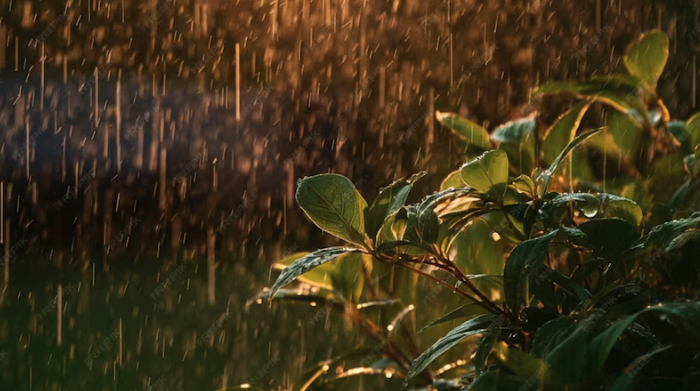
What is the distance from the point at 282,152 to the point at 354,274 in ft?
8.02

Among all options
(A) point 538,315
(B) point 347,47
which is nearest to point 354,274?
(A) point 538,315

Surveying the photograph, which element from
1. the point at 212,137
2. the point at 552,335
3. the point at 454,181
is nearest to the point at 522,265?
the point at 552,335

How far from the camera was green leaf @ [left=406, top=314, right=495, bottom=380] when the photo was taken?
0.27 m

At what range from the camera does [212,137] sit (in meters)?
3.11

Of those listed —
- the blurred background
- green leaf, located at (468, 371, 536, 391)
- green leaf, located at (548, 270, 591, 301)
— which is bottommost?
the blurred background

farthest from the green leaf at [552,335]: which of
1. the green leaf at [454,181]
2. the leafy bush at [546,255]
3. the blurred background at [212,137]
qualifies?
the blurred background at [212,137]

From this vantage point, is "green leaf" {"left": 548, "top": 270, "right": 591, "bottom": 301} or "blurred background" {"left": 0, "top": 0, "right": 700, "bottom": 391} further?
"blurred background" {"left": 0, "top": 0, "right": 700, "bottom": 391}

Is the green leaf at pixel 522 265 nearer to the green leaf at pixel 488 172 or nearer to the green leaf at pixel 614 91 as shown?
the green leaf at pixel 488 172

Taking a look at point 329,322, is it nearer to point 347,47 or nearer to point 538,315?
point 347,47

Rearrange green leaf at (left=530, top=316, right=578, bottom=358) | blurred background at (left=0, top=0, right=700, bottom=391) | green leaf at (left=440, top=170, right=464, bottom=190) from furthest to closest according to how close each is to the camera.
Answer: blurred background at (left=0, top=0, right=700, bottom=391) < green leaf at (left=440, top=170, right=464, bottom=190) < green leaf at (left=530, top=316, right=578, bottom=358)

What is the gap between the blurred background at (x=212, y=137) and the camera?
1.72 meters

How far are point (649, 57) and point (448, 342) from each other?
0.22 m

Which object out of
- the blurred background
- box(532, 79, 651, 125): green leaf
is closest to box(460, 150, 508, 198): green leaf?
box(532, 79, 651, 125): green leaf

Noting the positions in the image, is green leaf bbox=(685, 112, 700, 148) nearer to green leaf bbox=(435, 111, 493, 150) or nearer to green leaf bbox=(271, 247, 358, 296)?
green leaf bbox=(435, 111, 493, 150)
